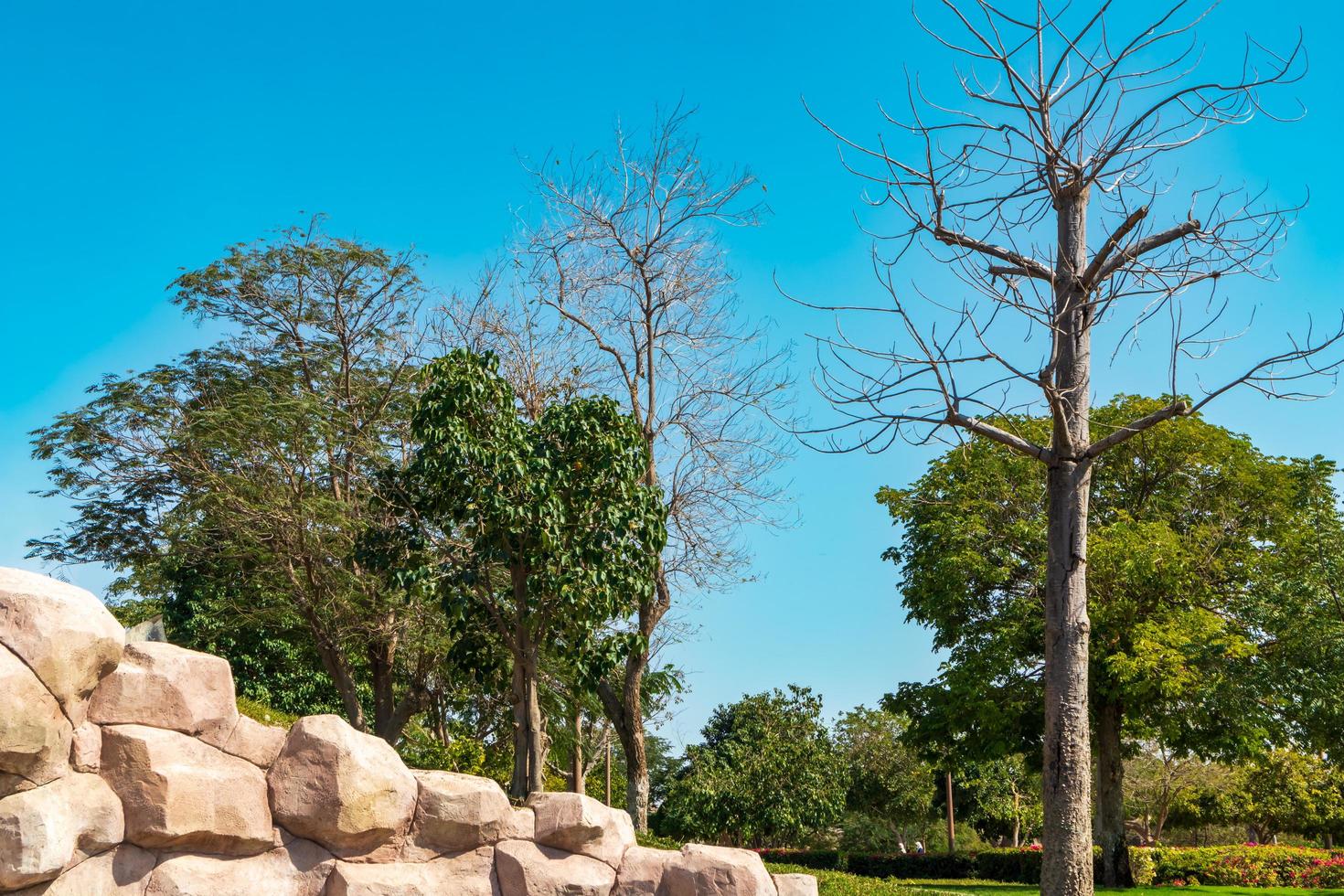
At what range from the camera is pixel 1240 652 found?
55.3ft

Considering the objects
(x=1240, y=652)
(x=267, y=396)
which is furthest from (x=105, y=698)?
(x=1240, y=652)

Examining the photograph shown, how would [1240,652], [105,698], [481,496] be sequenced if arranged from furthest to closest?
1. [1240,652]
2. [481,496]
3. [105,698]

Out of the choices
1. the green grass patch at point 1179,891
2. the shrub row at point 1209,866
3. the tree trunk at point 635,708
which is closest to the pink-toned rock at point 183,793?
the tree trunk at point 635,708

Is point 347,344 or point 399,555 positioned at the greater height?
point 347,344

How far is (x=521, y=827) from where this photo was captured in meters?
7.50

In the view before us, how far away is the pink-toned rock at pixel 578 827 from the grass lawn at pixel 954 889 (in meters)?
3.54

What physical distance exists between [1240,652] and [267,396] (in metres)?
16.1

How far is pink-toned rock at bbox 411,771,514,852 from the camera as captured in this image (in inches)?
284

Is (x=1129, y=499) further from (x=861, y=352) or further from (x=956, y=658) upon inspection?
(x=861, y=352)

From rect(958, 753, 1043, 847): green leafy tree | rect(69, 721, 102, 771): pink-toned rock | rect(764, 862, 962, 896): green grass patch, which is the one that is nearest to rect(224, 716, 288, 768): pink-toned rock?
rect(69, 721, 102, 771): pink-toned rock

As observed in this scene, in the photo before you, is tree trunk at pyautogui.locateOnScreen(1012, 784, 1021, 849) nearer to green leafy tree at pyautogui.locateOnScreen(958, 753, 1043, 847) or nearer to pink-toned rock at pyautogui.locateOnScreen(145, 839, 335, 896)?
green leafy tree at pyautogui.locateOnScreen(958, 753, 1043, 847)

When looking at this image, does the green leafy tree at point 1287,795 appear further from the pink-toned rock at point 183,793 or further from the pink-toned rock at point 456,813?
the pink-toned rock at point 183,793

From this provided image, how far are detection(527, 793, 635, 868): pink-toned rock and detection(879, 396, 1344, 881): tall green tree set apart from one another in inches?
470

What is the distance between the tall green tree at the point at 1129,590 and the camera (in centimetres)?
1753
